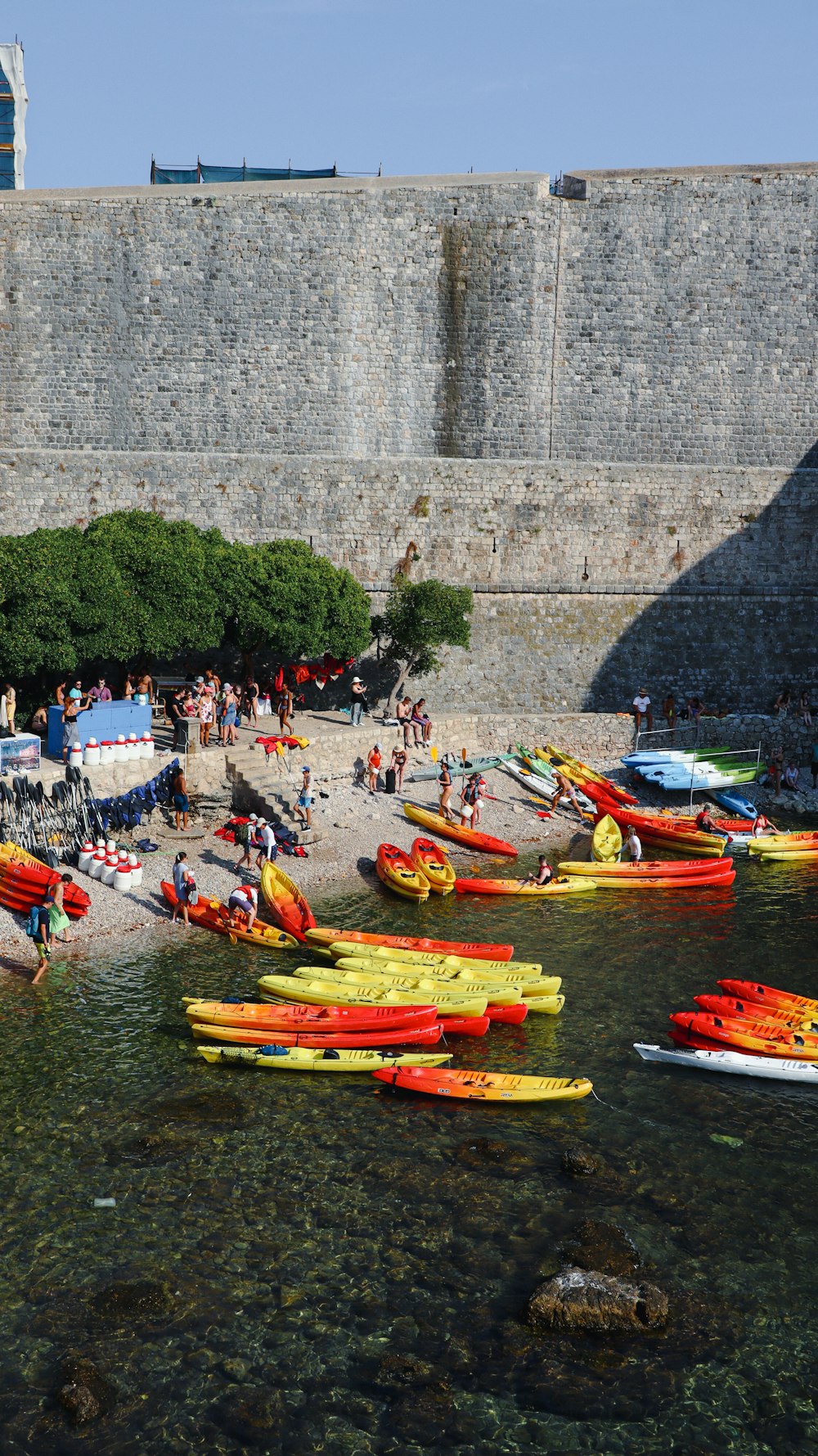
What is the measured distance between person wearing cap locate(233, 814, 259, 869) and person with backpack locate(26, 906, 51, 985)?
494 centimetres

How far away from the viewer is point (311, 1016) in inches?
714

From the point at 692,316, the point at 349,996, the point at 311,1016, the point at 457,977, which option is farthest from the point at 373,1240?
the point at 692,316

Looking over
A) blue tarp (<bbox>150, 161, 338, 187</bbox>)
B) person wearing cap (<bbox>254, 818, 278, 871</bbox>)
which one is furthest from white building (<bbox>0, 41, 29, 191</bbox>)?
person wearing cap (<bbox>254, 818, 278, 871</bbox>)

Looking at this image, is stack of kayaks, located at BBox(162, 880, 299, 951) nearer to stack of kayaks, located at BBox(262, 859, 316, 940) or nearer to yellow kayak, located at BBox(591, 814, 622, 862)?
stack of kayaks, located at BBox(262, 859, 316, 940)

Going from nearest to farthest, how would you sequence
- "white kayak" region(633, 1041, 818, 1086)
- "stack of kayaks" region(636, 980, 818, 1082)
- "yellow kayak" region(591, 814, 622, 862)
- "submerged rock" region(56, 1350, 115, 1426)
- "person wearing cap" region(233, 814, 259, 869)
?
"submerged rock" region(56, 1350, 115, 1426) < "white kayak" region(633, 1041, 818, 1086) < "stack of kayaks" region(636, 980, 818, 1082) < "person wearing cap" region(233, 814, 259, 869) < "yellow kayak" region(591, 814, 622, 862)

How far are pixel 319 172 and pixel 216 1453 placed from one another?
37907 mm

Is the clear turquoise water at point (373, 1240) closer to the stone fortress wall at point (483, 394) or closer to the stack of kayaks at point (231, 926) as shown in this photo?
the stack of kayaks at point (231, 926)

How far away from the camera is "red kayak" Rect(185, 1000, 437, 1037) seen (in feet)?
58.7

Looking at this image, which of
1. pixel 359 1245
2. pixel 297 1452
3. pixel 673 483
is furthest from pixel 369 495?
pixel 297 1452

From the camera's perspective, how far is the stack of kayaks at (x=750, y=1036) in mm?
17531

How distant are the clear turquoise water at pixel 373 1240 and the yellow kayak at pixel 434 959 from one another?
0.98 meters

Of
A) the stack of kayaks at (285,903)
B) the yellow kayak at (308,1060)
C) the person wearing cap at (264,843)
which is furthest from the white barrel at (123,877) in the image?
the yellow kayak at (308,1060)

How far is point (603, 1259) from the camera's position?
13.1 metres

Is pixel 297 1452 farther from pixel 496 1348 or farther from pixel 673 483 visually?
pixel 673 483
